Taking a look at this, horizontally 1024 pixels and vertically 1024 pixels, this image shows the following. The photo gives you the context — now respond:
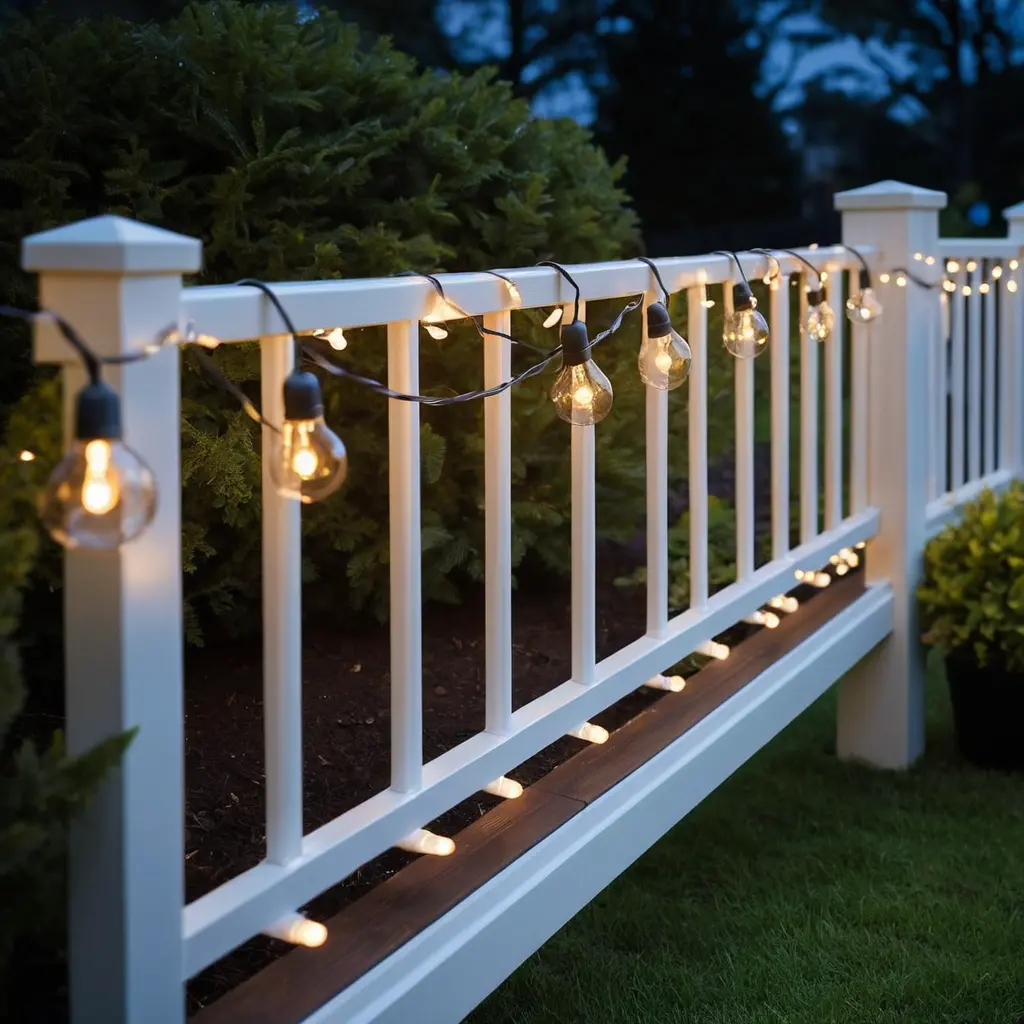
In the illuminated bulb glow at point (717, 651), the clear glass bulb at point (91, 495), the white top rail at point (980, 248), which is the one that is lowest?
the illuminated bulb glow at point (717, 651)

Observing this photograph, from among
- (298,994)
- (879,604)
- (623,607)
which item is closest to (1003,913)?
(879,604)

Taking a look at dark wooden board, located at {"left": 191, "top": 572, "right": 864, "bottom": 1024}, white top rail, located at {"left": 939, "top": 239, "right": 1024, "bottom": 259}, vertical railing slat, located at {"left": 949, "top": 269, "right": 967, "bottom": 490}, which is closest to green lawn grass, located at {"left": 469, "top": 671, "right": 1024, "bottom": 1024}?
dark wooden board, located at {"left": 191, "top": 572, "right": 864, "bottom": 1024}

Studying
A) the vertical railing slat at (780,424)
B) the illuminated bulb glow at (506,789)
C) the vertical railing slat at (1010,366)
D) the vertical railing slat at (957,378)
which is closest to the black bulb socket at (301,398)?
the illuminated bulb glow at (506,789)

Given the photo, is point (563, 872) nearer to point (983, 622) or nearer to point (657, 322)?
point (657, 322)

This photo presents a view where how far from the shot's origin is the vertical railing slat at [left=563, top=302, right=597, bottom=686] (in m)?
2.19

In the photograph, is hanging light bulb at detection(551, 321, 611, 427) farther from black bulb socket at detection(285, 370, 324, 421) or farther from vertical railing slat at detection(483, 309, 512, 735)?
black bulb socket at detection(285, 370, 324, 421)

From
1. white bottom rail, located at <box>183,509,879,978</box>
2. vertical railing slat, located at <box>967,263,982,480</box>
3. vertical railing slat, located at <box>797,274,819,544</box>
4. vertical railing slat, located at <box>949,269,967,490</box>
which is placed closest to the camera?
white bottom rail, located at <box>183,509,879,978</box>

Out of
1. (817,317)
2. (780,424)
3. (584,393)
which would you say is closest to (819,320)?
(817,317)

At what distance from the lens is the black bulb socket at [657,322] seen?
210 cm

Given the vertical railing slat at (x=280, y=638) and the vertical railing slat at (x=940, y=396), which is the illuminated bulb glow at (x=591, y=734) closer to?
the vertical railing slat at (x=280, y=638)

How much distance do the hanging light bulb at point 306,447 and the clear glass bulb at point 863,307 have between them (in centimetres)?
217

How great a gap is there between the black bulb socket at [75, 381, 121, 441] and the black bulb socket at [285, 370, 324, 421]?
0.73 ft

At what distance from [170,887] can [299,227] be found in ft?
5.48

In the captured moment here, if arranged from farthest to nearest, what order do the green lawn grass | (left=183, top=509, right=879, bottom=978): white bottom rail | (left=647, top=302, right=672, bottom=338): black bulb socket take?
the green lawn grass
(left=647, top=302, right=672, bottom=338): black bulb socket
(left=183, top=509, right=879, bottom=978): white bottom rail
